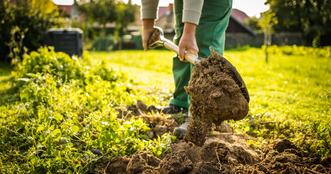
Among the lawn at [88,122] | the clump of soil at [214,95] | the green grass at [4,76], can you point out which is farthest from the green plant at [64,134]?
the green grass at [4,76]

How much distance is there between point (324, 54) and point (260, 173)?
12.4 metres

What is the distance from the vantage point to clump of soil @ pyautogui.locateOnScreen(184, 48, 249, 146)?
167 cm

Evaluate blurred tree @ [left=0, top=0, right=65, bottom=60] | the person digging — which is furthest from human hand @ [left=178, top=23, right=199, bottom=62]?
blurred tree @ [left=0, top=0, right=65, bottom=60]

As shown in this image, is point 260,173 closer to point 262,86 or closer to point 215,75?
point 215,75

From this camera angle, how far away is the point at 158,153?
180 cm

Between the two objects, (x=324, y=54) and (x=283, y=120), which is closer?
(x=283, y=120)

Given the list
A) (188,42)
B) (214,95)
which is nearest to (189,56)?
(188,42)

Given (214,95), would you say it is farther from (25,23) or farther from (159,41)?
(25,23)

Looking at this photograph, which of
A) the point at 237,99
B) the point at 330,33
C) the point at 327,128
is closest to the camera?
the point at 237,99

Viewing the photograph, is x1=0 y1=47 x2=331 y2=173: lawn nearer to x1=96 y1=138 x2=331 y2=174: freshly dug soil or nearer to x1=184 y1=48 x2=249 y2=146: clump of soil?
x1=96 y1=138 x2=331 y2=174: freshly dug soil

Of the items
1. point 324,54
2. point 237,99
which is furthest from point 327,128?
point 324,54

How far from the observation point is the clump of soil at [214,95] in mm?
1666

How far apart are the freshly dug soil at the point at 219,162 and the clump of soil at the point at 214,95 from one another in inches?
6.0

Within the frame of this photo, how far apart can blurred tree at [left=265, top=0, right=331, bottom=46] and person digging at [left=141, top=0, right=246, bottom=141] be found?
22418 millimetres
